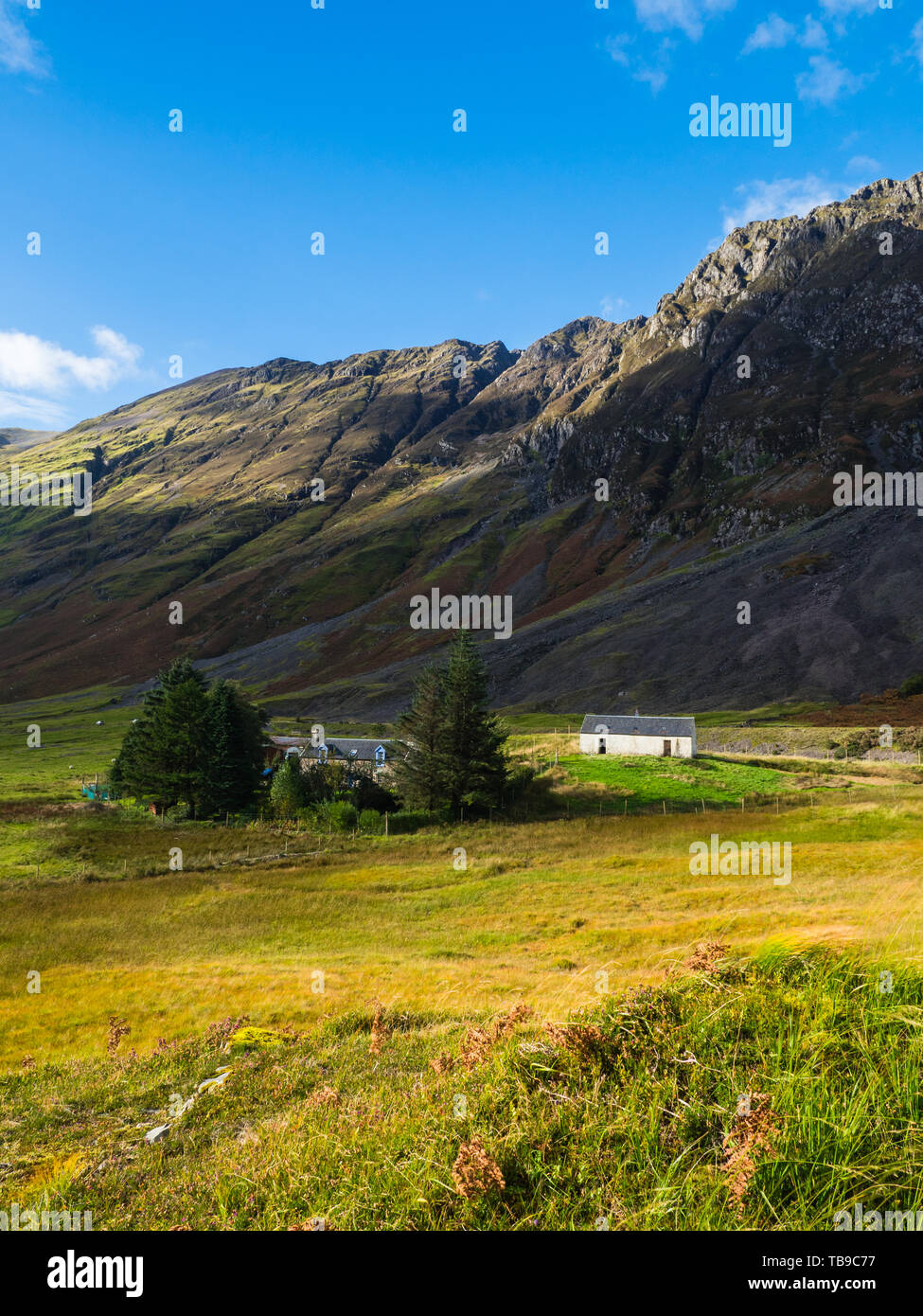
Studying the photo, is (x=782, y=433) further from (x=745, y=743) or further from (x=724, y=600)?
(x=745, y=743)

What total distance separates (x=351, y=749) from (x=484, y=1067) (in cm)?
7073

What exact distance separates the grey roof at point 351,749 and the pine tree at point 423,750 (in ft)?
42.8

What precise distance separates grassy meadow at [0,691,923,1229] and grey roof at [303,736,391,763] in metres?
43.9

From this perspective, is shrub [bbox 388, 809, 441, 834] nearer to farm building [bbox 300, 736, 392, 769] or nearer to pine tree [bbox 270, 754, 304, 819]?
pine tree [bbox 270, 754, 304, 819]

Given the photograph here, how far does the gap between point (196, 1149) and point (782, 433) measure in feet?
709

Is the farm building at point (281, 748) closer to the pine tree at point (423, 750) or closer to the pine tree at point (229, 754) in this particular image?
the pine tree at point (229, 754)

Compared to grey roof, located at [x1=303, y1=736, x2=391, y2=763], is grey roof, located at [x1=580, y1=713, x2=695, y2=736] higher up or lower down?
higher up

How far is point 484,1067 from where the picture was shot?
637 cm

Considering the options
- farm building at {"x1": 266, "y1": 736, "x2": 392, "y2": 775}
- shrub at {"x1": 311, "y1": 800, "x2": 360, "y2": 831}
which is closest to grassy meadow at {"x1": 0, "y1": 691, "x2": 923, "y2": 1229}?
shrub at {"x1": 311, "y1": 800, "x2": 360, "y2": 831}

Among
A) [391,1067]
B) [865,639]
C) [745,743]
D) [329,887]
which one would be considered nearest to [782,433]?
[865,639]

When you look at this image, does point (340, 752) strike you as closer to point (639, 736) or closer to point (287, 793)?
point (287, 793)

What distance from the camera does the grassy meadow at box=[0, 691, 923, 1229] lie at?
4562 mm

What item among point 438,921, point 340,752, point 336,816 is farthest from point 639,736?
point 438,921

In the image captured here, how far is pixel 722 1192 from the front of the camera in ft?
14.4
